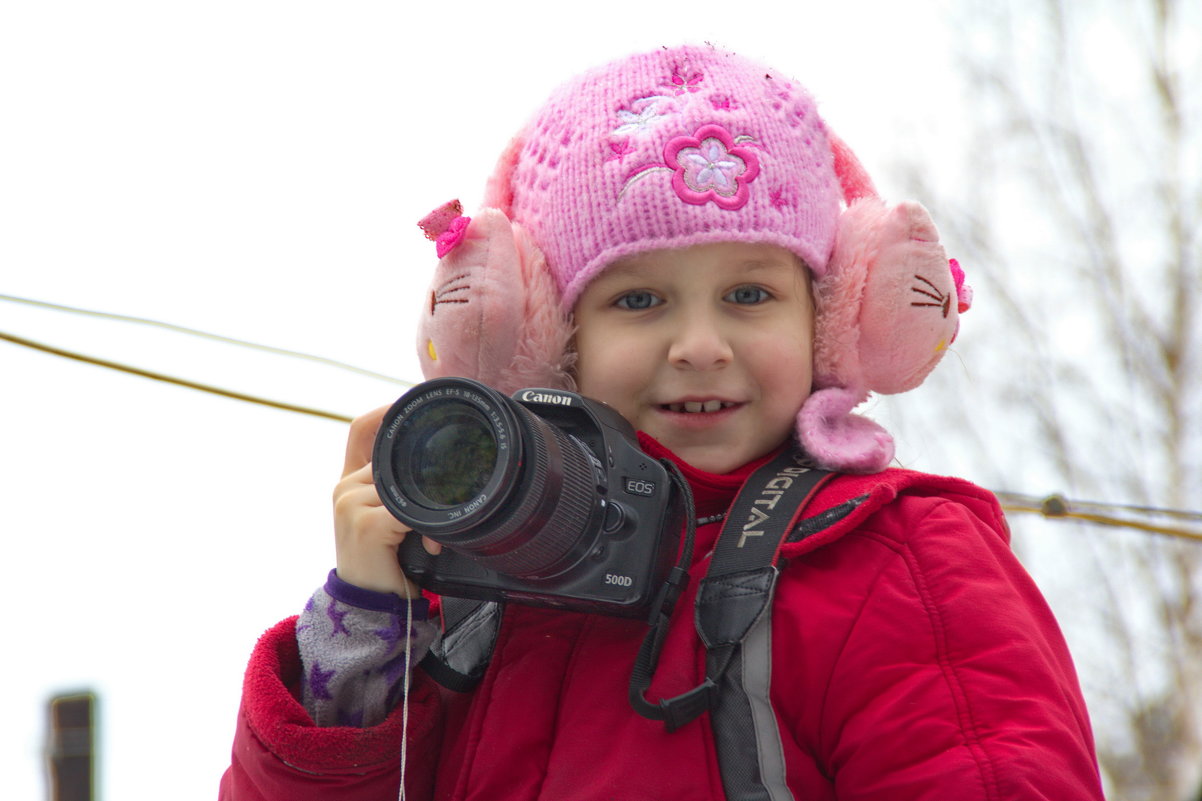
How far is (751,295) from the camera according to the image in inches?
41.6

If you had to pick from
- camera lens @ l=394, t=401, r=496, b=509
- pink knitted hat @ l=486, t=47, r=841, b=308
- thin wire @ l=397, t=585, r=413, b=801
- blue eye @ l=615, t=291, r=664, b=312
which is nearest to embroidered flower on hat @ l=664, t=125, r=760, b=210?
pink knitted hat @ l=486, t=47, r=841, b=308

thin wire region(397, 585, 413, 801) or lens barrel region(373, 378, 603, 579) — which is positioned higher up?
lens barrel region(373, 378, 603, 579)

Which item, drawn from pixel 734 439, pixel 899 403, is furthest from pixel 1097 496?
pixel 734 439

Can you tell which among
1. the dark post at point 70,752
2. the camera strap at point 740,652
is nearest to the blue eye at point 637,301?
the camera strap at point 740,652

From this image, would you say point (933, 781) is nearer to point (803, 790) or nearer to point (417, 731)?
point (803, 790)

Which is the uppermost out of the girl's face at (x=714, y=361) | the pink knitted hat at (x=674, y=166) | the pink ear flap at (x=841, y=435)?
the pink knitted hat at (x=674, y=166)

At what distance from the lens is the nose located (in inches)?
39.4

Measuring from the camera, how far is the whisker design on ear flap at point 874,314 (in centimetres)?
105

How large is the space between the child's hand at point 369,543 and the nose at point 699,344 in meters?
0.27

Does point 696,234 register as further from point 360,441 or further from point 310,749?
point 310,749

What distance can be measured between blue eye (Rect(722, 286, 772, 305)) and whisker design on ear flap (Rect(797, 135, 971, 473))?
6 cm

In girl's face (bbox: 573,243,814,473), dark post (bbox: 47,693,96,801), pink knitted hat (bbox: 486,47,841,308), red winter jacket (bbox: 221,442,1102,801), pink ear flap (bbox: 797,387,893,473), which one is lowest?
dark post (bbox: 47,693,96,801)

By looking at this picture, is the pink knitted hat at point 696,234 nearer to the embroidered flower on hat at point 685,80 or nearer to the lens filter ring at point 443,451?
the embroidered flower on hat at point 685,80

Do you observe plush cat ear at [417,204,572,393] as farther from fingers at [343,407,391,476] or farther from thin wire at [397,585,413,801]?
thin wire at [397,585,413,801]
